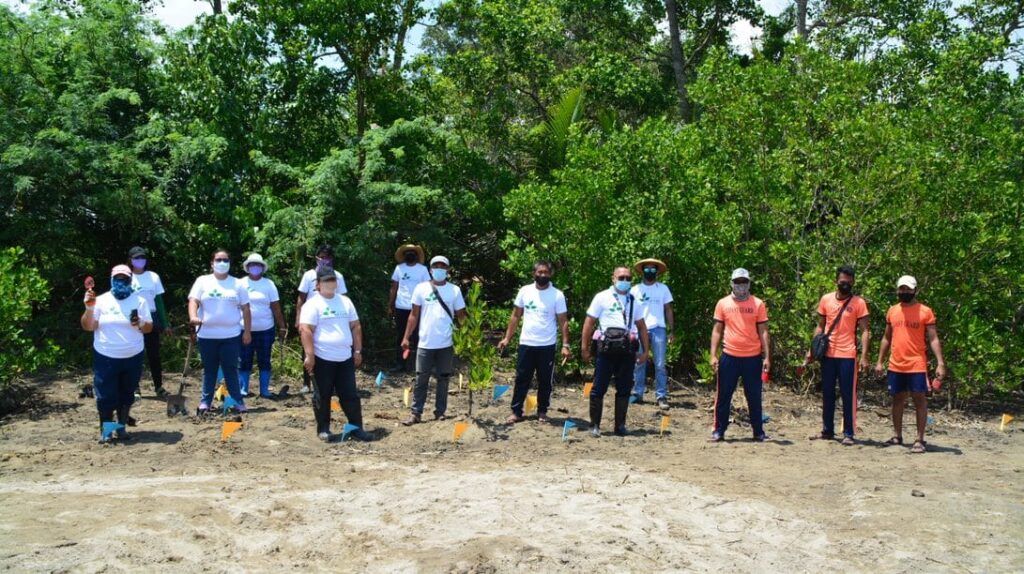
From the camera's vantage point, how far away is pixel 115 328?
27.9 feet

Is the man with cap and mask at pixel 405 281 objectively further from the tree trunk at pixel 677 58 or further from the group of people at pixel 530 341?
the tree trunk at pixel 677 58

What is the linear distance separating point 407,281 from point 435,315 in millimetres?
2459

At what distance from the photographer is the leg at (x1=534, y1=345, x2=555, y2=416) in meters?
9.45

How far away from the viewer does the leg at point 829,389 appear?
9.12m

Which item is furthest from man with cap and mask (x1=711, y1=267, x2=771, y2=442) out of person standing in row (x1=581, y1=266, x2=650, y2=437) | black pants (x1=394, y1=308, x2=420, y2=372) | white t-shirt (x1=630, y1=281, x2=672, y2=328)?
black pants (x1=394, y1=308, x2=420, y2=372)

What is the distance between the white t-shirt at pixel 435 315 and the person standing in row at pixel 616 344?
140 centimetres

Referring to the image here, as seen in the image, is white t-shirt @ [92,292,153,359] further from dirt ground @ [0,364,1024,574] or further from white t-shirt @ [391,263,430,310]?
white t-shirt @ [391,263,430,310]

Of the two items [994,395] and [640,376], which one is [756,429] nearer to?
[640,376]

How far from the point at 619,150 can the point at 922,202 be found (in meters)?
3.86

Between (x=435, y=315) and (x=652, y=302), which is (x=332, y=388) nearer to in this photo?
(x=435, y=315)

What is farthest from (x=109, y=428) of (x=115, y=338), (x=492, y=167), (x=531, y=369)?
(x=492, y=167)

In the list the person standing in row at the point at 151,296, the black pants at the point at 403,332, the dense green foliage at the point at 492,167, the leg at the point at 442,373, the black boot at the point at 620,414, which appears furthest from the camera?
the black pants at the point at 403,332

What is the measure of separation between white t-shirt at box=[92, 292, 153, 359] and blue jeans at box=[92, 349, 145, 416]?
78mm

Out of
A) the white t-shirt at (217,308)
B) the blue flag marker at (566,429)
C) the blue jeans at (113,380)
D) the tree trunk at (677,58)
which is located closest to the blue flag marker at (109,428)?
the blue jeans at (113,380)
